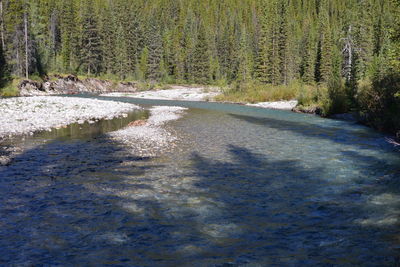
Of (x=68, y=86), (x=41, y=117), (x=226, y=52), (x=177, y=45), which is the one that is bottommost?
(x=41, y=117)

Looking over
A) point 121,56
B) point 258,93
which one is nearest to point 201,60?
point 121,56

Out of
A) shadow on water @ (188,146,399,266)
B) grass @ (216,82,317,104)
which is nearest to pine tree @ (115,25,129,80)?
grass @ (216,82,317,104)

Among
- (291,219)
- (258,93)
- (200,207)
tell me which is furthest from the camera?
(258,93)

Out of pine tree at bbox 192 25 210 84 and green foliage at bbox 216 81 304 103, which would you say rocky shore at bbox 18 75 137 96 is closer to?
pine tree at bbox 192 25 210 84

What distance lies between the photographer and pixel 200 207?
8.70 meters

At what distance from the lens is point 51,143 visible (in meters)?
16.7

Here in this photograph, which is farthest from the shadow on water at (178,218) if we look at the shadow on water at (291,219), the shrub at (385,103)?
→ the shrub at (385,103)

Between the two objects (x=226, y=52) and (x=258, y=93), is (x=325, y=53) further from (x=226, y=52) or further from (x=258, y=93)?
(x=226, y=52)

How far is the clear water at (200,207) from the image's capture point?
20.6 feet

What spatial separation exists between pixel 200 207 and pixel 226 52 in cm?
11378

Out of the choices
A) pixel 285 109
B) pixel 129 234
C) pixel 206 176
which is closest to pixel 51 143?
pixel 206 176

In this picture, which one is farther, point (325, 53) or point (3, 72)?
point (325, 53)

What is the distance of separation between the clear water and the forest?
12.6 meters

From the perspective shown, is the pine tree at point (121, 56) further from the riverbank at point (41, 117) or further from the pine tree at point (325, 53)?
the riverbank at point (41, 117)
